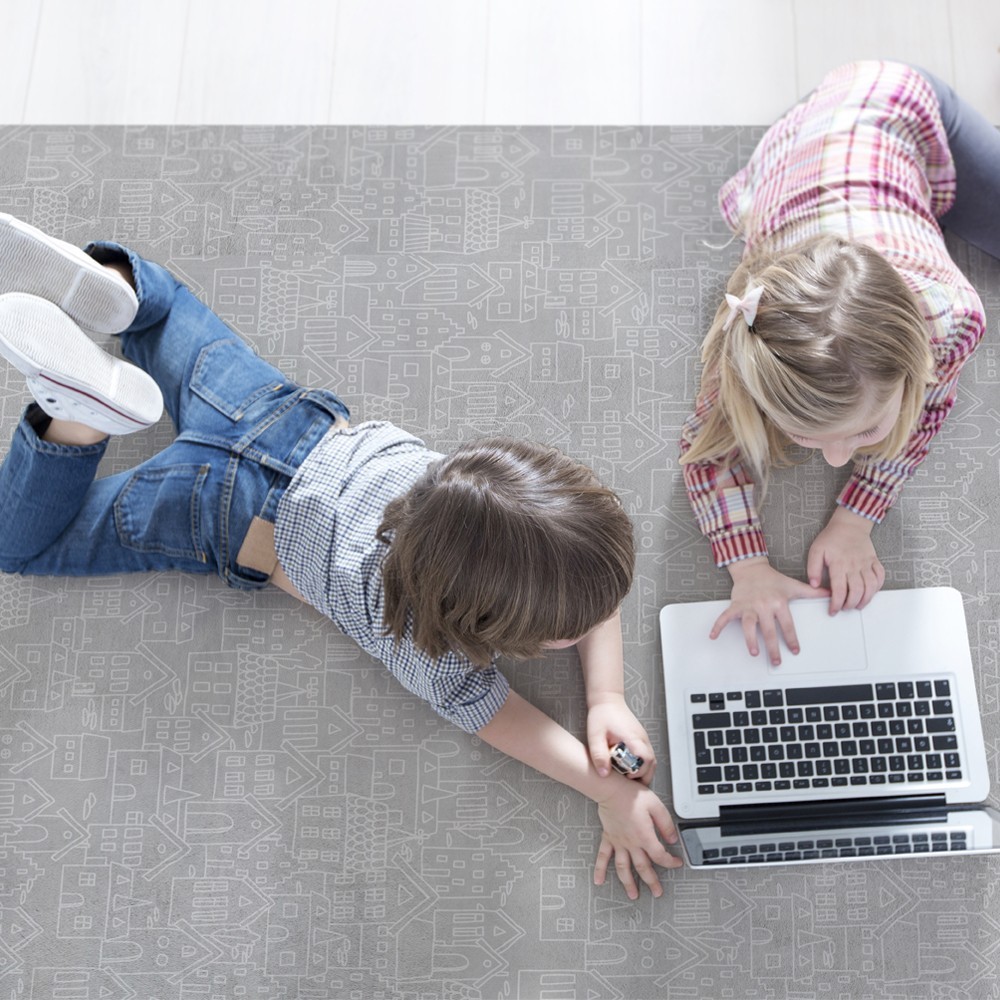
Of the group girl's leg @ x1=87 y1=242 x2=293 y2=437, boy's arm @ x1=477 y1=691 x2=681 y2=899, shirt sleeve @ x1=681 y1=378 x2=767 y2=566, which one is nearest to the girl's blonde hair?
shirt sleeve @ x1=681 y1=378 x2=767 y2=566

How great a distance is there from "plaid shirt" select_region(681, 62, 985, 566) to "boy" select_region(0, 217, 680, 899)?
0.67 feet

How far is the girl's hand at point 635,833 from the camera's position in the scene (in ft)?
3.21

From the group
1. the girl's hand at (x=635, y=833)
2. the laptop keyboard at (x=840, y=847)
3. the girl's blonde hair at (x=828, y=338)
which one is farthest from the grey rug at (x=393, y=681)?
the girl's blonde hair at (x=828, y=338)

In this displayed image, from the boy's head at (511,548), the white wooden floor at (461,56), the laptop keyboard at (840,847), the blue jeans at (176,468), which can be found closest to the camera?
the boy's head at (511,548)

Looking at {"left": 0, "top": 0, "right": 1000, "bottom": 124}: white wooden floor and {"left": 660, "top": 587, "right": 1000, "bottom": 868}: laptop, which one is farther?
{"left": 0, "top": 0, "right": 1000, "bottom": 124}: white wooden floor

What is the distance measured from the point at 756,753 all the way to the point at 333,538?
18.4 inches

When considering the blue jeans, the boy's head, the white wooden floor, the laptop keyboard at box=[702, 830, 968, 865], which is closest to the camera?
the boy's head

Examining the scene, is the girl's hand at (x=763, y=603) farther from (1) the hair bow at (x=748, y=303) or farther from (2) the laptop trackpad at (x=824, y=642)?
(1) the hair bow at (x=748, y=303)

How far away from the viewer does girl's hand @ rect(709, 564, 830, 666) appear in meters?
0.98

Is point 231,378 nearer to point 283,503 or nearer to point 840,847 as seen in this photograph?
point 283,503

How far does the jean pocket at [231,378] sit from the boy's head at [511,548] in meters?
0.29

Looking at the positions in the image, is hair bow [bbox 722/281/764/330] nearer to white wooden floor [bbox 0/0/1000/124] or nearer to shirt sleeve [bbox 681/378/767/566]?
shirt sleeve [bbox 681/378/767/566]

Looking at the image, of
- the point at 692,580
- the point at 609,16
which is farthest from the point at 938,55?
the point at 692,580

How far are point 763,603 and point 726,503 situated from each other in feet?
0.37
